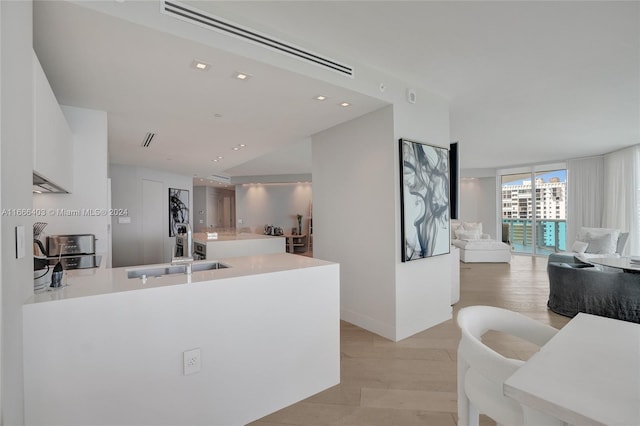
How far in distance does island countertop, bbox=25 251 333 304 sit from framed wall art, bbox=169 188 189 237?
6.52 meters

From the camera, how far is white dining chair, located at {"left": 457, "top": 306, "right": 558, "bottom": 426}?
1137mm

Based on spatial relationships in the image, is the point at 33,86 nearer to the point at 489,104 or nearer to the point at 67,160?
the point at 67,160

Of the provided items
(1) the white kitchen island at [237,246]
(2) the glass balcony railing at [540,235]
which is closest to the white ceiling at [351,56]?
(1) the white kitchen island at [237,246]

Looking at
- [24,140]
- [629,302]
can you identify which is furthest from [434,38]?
[629,302]

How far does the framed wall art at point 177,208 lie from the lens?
27.9ft

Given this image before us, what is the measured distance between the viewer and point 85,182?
3238mm

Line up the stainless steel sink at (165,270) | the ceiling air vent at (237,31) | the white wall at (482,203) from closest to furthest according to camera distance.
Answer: the ceiling air vent at (237,31) < the stainless steel sink at (165,270) < the white wall at (482,203)

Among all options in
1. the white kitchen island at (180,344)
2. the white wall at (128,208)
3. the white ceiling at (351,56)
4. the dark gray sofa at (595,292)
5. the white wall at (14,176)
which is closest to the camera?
the white wall at (14,176)

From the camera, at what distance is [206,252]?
4.96m

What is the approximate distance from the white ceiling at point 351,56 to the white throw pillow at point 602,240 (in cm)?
246

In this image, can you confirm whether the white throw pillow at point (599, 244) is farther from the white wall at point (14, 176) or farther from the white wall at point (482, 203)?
the white wall at point (14, 176)

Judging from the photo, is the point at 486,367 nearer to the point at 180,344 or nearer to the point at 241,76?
the point at 180,344

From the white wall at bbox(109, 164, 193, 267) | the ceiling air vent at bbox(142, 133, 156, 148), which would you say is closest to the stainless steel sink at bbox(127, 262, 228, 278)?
the ceiling air vent at bbox(142, 133, 156, 148)

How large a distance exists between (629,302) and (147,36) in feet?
17.2
